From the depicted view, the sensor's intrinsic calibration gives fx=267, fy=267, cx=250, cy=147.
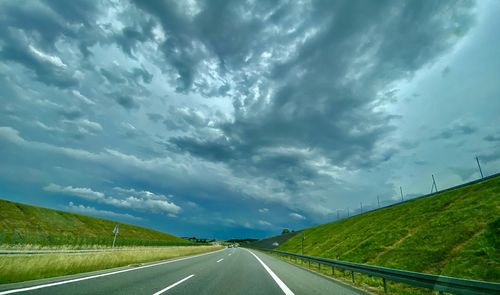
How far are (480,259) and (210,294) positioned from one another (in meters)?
15.3

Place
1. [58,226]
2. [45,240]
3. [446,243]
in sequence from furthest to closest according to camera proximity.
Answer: [58,226], [45,240], [446,243]

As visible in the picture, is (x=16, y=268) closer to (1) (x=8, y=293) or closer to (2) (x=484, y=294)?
(1) (x=8, y=293)

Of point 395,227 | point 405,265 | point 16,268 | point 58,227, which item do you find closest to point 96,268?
point 16,268

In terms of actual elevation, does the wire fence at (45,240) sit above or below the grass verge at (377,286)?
above

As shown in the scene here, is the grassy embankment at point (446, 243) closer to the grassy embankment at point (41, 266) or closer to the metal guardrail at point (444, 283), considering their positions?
the metal guardrail at point (444, 283)

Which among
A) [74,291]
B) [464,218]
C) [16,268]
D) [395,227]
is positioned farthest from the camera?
[395,227]

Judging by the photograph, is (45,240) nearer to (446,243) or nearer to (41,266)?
(41,266)

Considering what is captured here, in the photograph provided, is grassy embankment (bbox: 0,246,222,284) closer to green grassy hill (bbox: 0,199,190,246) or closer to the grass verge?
the grass verge

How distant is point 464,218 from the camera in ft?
69.1

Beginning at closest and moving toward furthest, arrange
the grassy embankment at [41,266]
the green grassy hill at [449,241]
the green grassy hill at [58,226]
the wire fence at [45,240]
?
1. the grassy embankment at [41,266]
2. the green grassy hill at [449,241]
3. the wire fence at [45,240]
4. the green grassy hill at [58,226]

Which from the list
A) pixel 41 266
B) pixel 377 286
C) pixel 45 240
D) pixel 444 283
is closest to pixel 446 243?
pixel 377 286

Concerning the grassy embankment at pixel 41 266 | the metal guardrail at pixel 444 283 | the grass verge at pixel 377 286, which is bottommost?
the grass verge at pixel 377 286

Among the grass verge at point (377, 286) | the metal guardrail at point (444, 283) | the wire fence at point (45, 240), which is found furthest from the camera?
the wire fence at point (45, 240)

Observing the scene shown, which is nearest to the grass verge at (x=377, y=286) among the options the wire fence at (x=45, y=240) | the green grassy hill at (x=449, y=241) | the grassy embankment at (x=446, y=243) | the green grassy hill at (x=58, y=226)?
the grassy embankment at (x=446, y=243)
